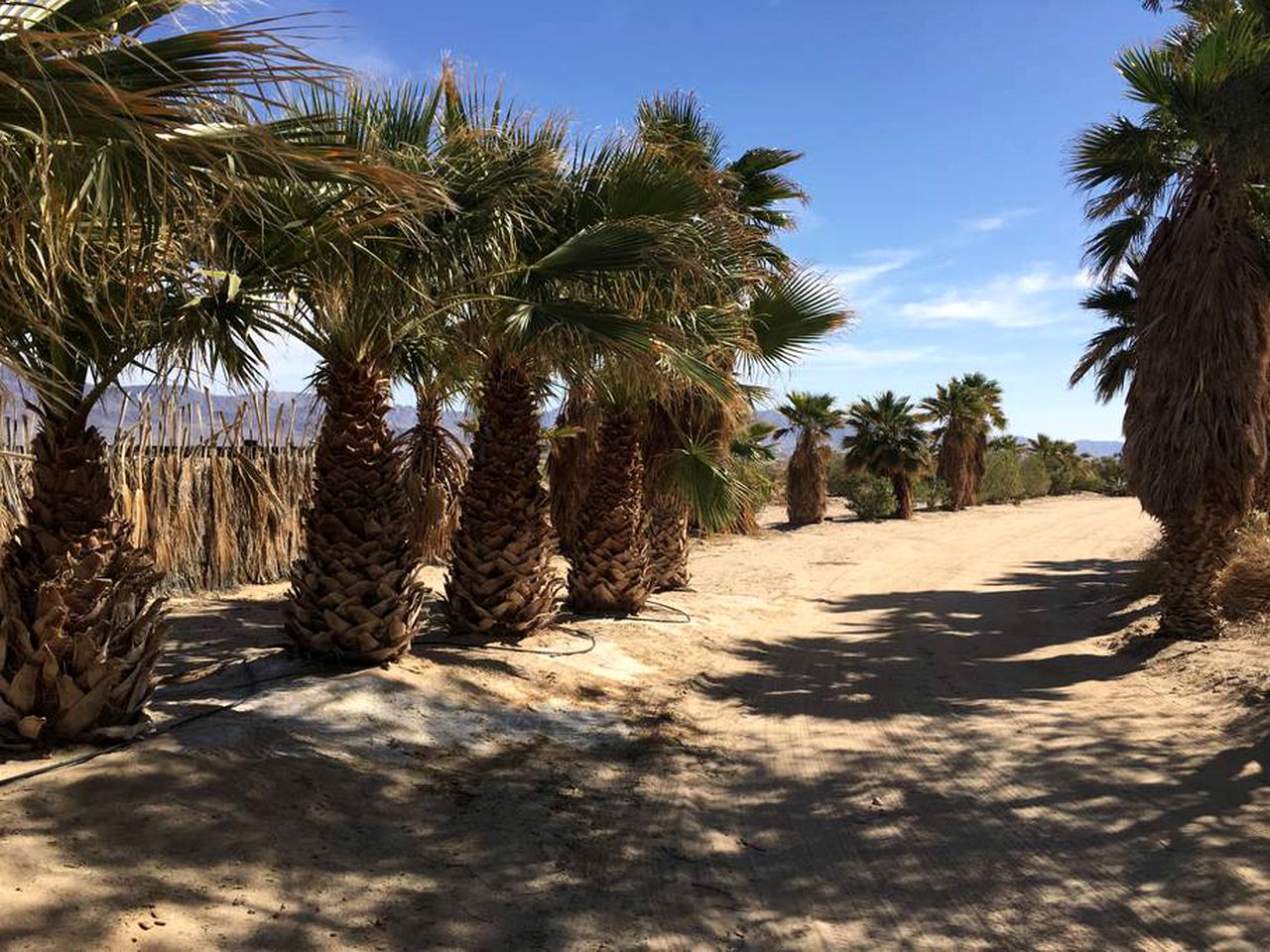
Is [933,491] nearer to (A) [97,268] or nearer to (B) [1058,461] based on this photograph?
(B) [1058,461]

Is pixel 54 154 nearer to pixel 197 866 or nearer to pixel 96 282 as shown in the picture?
pixel 96 282

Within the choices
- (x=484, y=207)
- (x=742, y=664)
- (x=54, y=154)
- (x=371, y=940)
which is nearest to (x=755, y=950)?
(x=371, y=940)

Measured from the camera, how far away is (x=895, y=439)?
115 feet

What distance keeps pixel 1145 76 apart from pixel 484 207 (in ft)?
27.4

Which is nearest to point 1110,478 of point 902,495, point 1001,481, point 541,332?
point 1001,481

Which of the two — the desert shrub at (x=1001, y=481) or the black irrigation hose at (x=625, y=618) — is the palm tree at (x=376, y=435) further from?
the desert shrub at (x=1001, y=481)

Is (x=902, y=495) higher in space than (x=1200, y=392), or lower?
lower

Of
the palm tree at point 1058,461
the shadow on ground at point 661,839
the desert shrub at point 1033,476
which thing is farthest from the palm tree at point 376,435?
the palm tree at point 1058,461

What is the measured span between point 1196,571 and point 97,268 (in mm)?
11771

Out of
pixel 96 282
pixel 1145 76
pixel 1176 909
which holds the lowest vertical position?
pixel 1176 909

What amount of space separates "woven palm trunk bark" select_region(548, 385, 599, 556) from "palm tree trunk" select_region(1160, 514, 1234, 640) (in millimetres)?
7633

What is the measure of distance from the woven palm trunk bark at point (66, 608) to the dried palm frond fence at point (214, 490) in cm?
447

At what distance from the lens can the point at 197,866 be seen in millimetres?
3916

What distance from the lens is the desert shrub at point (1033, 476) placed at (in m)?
53.3
